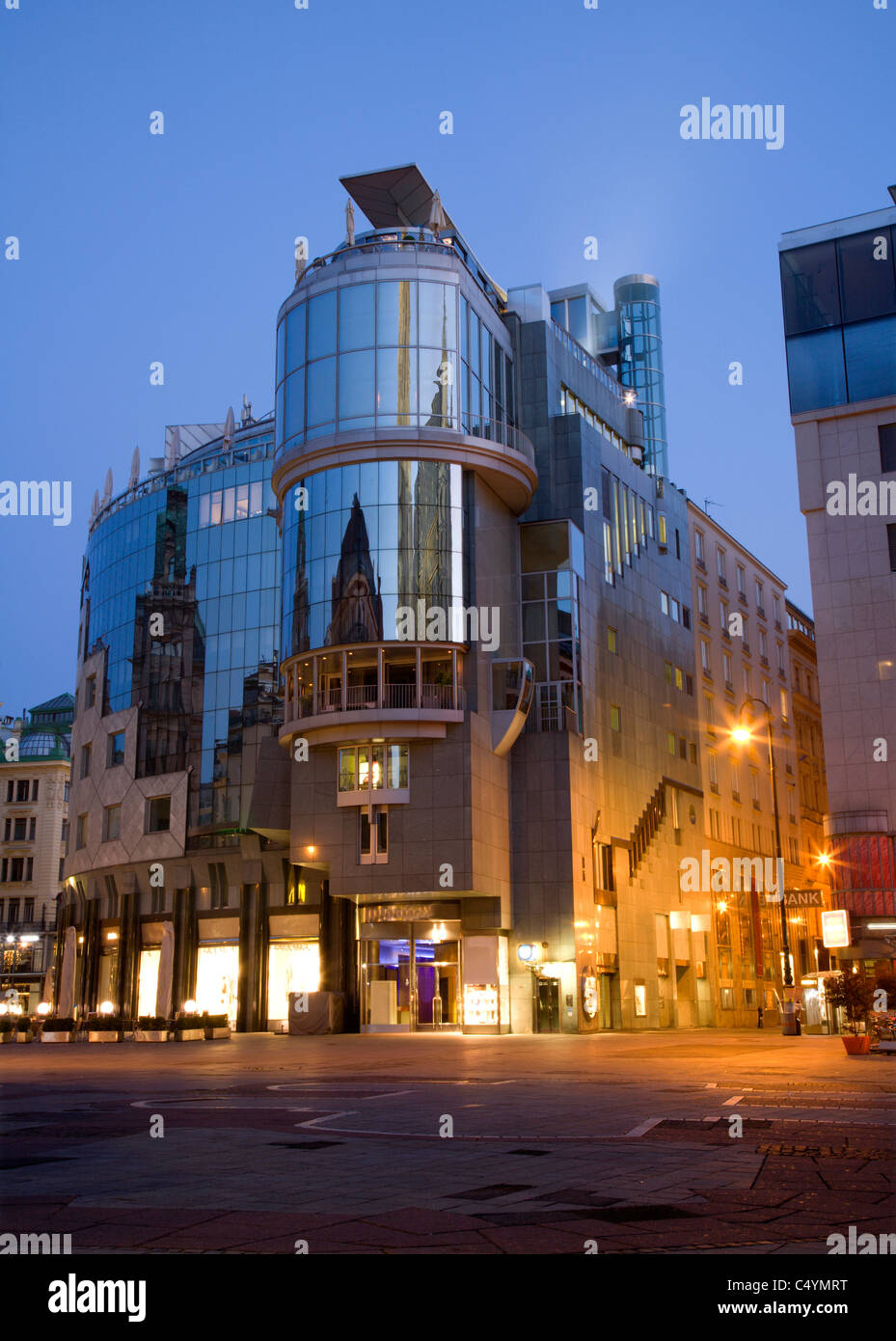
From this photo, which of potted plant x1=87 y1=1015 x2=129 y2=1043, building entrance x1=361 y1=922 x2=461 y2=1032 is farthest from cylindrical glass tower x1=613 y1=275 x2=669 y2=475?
potted plant x1=87 y1=1015 x2=129 y2=1043

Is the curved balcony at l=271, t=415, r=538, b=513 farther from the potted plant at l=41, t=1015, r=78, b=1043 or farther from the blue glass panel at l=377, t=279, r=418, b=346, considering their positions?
the potted plant at l=41, t=1015, r=78, b=1043

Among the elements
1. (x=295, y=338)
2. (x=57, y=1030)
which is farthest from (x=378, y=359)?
(x=57, y=1030)

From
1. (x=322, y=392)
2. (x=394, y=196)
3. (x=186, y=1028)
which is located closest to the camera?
(x=186, y=1028)

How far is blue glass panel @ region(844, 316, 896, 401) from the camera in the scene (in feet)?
208

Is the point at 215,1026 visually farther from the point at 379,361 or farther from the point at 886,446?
the point at 886,446

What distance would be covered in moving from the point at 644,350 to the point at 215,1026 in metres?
62.9

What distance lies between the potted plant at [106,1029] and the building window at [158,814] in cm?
2218

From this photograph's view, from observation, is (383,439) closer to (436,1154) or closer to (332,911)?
(332,911)

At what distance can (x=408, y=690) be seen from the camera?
2051 inches

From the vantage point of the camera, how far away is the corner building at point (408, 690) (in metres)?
52.8

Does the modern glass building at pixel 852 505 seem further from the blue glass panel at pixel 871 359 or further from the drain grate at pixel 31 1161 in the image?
the drain grate at pixel 31 1161

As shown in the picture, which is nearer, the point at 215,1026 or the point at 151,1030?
the point at 151,1030

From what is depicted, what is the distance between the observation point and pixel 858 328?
210ft
